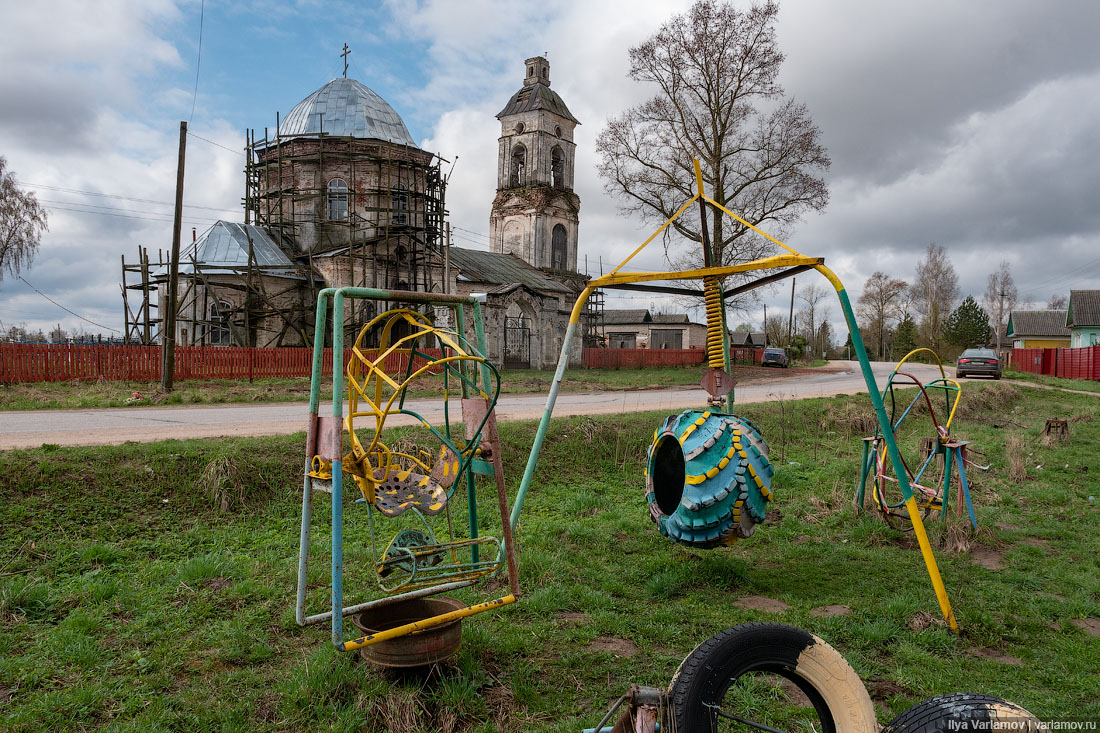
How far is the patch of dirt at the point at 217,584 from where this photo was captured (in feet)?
18.0

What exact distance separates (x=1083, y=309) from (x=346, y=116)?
186ft

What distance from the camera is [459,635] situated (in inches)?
166

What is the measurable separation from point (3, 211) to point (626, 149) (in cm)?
3288

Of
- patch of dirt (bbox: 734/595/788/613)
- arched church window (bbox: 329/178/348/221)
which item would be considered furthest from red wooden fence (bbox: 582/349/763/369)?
patch of dirt (bbox: 734/595/788/613)

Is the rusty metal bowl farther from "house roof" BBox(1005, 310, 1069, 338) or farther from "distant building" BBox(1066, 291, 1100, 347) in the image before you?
"house roof" BBox(1005, 310, 1069, 338)

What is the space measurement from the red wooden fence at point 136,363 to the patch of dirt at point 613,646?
18.0m

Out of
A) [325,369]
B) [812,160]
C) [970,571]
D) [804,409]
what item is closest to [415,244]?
[325,369]

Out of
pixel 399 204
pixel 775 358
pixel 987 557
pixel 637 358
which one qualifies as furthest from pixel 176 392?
pixel 775 358

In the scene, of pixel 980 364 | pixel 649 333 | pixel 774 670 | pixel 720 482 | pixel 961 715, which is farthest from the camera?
pixel 649 333

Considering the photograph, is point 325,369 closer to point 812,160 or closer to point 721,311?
point 812,160

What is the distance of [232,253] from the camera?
106ft

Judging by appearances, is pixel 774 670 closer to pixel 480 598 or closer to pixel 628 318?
pixel 480 598

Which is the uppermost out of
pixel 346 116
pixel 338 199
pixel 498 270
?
pixel 346 116

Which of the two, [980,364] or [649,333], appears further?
[649,333]
